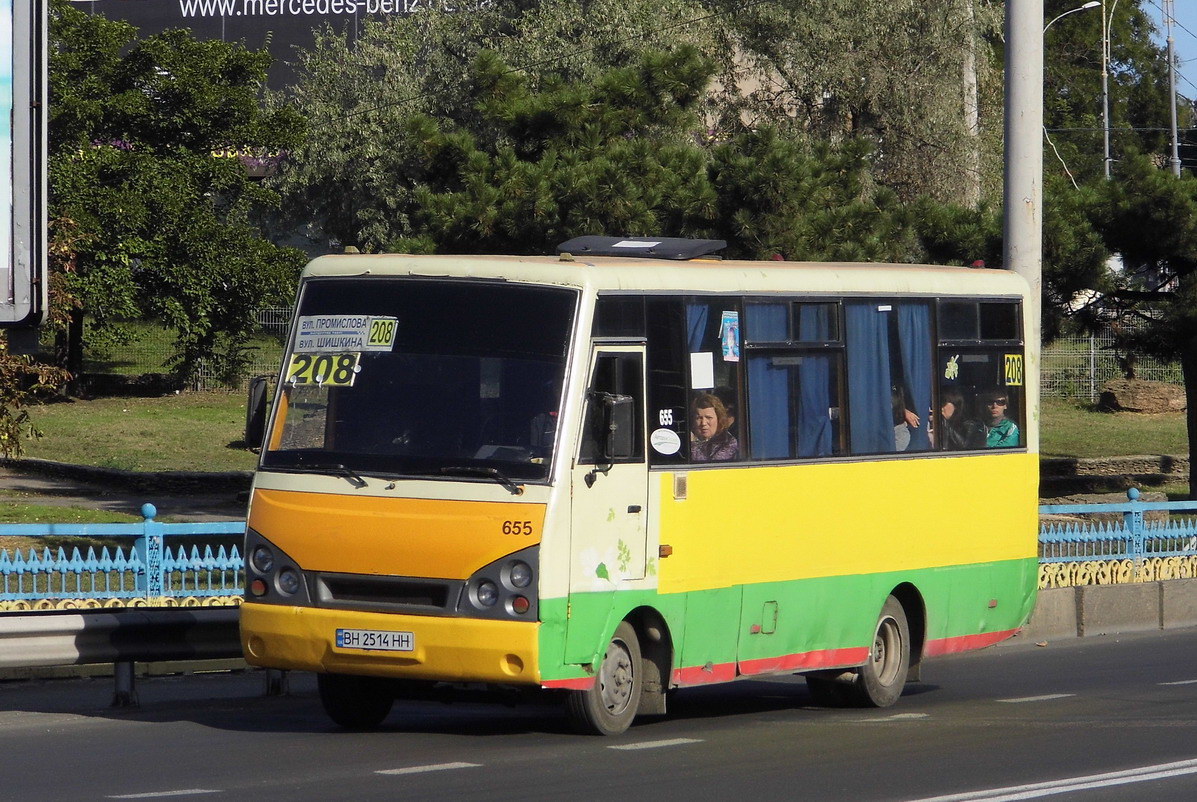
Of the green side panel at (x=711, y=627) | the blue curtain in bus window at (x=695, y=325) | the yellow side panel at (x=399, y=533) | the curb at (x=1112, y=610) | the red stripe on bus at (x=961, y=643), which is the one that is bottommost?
the curb at (x=1112, y=610)

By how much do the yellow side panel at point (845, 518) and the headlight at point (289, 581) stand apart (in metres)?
2.01

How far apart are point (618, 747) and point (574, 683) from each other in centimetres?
47

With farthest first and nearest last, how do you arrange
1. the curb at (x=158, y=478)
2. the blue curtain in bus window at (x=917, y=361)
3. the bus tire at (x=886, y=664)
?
the curb at (x=158, y=478), the blue curtain in bus window at (x=917, y=361), the bus tire at (x=886, y=664)

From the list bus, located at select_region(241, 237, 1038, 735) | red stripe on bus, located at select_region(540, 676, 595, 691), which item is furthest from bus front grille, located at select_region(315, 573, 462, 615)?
red stripe on bus, located at select_region(540, 676, 595, 691)

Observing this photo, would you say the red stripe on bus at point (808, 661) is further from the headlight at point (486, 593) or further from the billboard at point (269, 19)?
the billboard at point (269, 19)

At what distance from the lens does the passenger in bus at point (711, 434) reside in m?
10.2

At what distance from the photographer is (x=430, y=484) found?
9.35m

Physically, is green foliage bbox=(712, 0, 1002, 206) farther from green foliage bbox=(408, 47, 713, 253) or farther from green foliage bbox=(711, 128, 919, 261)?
green foliage bbox=(711, 128, 919, 261)

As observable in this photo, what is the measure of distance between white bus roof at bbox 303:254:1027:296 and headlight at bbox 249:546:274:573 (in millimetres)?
1627

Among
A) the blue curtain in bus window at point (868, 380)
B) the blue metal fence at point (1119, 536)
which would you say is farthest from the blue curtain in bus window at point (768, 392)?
the blue metal fence at point (1119, 536)

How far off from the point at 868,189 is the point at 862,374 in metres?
17.4

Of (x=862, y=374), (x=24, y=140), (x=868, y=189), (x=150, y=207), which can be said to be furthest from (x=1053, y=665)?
(x=150, y=207)

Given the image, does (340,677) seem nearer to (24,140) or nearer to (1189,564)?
(24,140)

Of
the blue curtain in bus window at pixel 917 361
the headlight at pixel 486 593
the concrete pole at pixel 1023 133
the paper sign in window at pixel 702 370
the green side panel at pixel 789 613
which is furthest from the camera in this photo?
the concrete pole at pixel 1023 133
